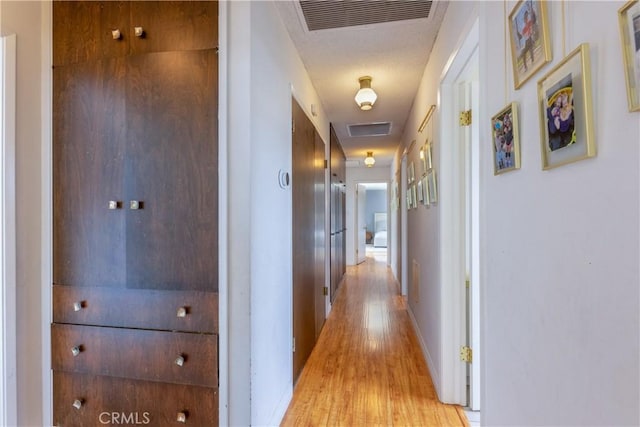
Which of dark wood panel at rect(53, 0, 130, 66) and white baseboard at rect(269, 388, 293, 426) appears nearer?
dark wood panel at rect(53, 0, 130, 66)

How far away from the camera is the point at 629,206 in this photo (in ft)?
1.78

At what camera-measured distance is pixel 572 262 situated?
2.31 ft

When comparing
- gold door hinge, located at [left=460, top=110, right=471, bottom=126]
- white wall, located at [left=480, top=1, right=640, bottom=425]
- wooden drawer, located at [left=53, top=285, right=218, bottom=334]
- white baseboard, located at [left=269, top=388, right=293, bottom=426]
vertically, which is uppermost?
gold door hinge, located at [left=460, top=110, right=471, bottom=126]

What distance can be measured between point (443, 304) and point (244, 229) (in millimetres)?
1375

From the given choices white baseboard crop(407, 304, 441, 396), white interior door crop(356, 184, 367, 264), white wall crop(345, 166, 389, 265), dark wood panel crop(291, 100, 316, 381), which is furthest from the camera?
white interior door crop(356, 184, 367, 264)

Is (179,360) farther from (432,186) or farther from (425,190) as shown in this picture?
(425,190)

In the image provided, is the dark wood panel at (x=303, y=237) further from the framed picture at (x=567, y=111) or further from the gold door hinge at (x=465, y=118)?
the framed picture at (x=567, y=111)

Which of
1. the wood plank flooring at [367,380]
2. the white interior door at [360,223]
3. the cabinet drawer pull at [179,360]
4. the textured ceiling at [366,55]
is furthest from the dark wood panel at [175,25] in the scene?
the white interior door at [360,223]

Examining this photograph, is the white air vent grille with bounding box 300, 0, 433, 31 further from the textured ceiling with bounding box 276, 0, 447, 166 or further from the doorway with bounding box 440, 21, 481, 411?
the doorway with bounding box 440, 21, 481, 411

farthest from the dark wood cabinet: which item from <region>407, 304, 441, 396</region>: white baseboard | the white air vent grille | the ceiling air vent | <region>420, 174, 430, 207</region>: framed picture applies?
the ceiling air vent

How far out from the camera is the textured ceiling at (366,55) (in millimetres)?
1857

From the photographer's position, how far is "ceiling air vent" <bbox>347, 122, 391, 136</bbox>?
411 cm

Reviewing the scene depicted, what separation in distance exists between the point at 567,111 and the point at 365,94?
2.06 m

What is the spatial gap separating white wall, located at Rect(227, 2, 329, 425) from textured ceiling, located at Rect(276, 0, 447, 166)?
0.73 ft
